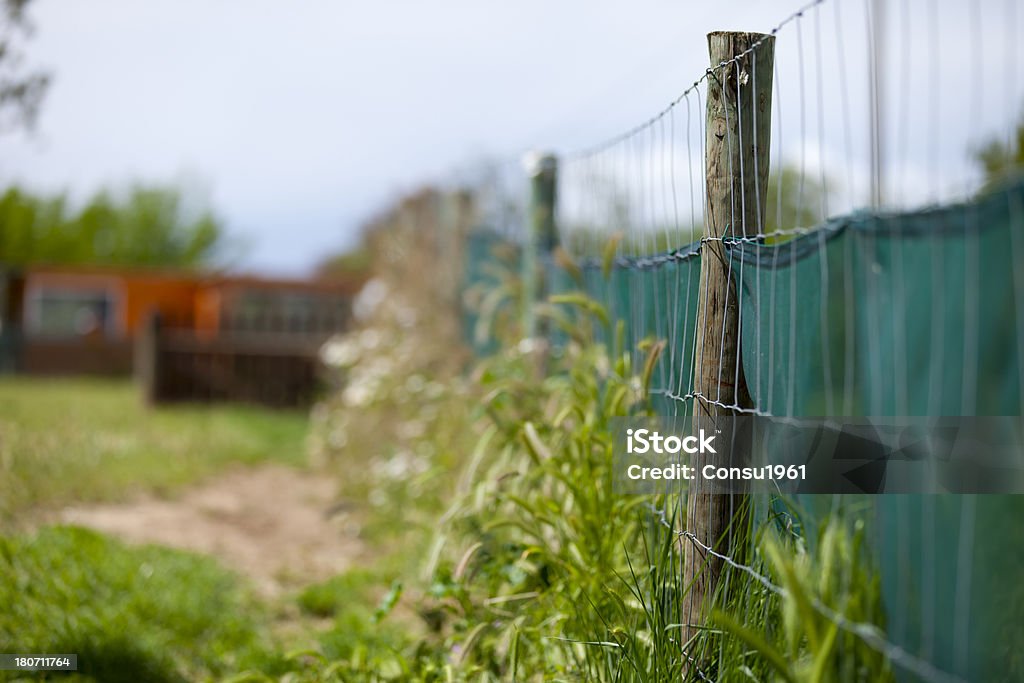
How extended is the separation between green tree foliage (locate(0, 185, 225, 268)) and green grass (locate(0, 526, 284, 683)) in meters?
28.4

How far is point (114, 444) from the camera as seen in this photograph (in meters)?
8.76

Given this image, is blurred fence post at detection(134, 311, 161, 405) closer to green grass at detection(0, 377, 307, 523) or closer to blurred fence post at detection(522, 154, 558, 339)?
green grass at detection(0, 377, 307, 523)

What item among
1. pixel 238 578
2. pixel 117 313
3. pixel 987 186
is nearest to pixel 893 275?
pixel 987 186

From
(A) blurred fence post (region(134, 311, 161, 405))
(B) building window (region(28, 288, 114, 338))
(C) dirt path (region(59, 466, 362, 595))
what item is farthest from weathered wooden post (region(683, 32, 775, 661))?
(B) building window (region(28, 288, 114, 338))

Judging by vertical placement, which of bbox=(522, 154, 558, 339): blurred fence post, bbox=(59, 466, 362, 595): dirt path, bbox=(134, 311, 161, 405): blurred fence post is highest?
bbox=(522, 154, 558, 339): blurred fence post

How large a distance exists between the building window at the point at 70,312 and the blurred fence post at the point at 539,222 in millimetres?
19997

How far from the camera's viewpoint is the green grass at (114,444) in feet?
20.0

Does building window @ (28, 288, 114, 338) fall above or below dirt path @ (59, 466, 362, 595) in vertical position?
above

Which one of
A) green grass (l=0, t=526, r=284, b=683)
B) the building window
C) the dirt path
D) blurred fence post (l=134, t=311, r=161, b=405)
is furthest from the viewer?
the building window

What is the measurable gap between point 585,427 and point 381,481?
3.57 metres

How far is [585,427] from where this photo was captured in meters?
3.13

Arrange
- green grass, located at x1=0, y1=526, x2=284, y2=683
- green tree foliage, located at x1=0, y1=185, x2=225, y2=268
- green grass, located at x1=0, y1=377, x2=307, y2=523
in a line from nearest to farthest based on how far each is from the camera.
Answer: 1. green grass, located at x1=0, y1=526, x2=284, y2=683
2. green grass, located at x1=0, y1=377, x2=307, y2=523
3. green tree foliage, located at x1=0, y1=185, x2=225, y2=268

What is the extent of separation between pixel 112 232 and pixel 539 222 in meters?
37.9

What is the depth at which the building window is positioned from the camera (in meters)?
23.2
